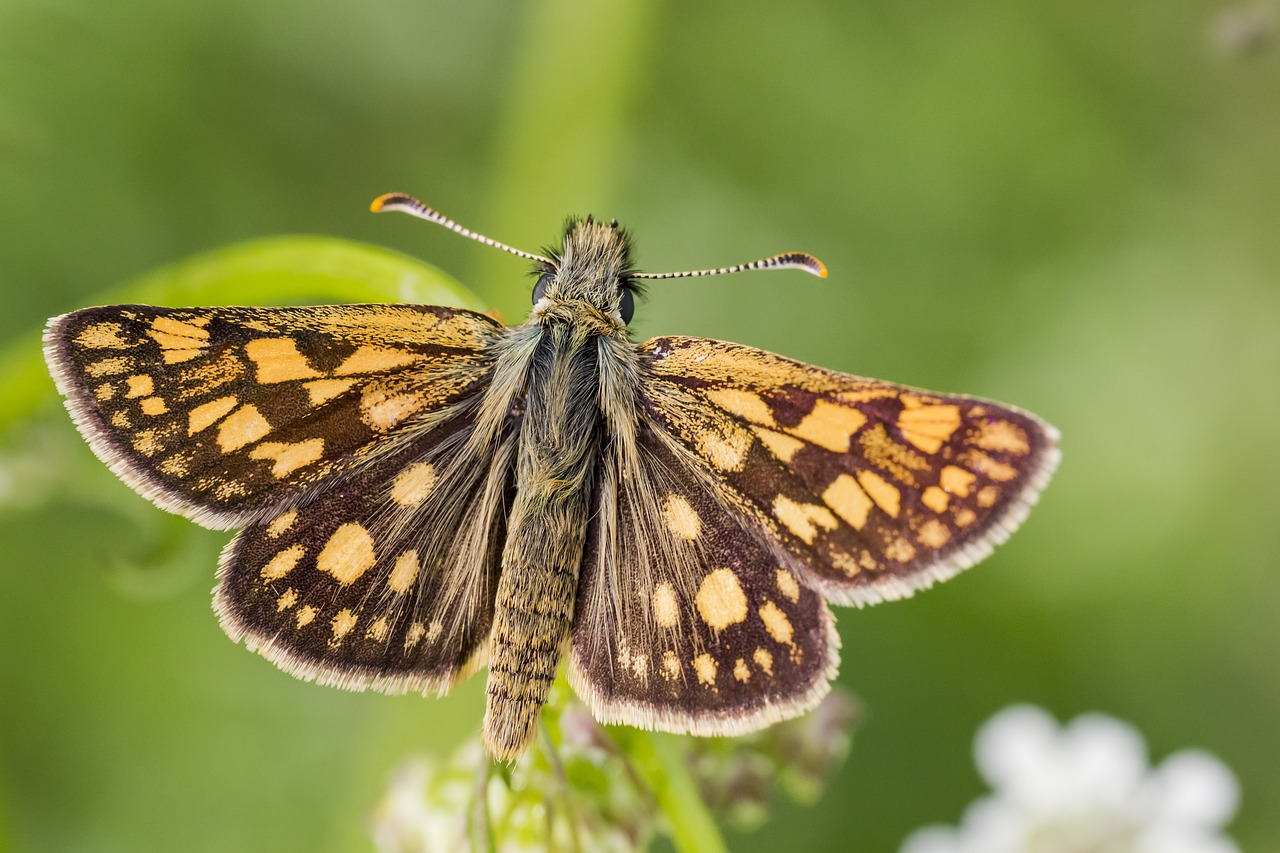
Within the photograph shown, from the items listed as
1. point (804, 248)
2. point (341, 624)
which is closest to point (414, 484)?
point (341, 624)

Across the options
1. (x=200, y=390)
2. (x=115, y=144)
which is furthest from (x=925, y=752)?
(x=115, y=144)

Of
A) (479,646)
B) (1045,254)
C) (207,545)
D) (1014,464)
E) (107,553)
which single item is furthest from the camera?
(1045,254)

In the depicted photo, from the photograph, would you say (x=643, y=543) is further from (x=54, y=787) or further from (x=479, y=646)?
(x=54, y=787)

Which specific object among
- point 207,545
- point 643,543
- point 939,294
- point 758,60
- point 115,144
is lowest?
point 643,543

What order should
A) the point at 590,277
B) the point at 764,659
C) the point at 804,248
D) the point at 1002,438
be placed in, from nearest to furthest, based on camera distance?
the point at 1002,438 < the point at 764,659 < the point at 590,277 < the point at 804,248

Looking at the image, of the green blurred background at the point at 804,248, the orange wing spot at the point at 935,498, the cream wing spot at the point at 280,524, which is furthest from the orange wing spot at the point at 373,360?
the green blurred background at the point at 804,248

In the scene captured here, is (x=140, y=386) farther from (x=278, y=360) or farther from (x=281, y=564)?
(x=281, y=564)
